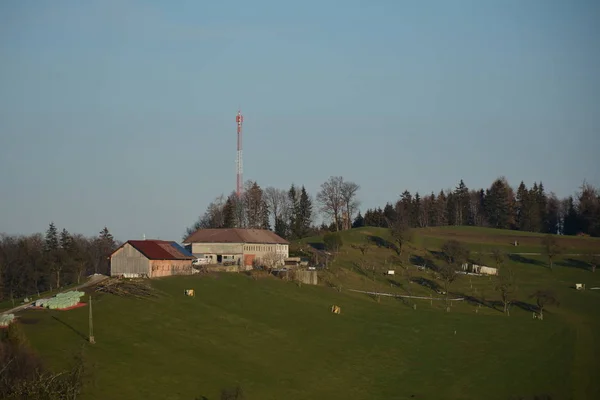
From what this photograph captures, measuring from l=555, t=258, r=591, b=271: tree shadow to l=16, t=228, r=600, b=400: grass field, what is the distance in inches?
765

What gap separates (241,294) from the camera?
82125 mm

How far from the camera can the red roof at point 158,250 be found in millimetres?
83812

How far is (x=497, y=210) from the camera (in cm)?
17300

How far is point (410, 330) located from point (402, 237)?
49.5m

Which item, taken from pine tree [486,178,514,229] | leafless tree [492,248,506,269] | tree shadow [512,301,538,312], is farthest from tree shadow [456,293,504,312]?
pine tree [486,178,514,229]

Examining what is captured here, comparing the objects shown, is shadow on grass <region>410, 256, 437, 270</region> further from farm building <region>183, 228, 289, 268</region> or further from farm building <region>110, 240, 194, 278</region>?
farm building <region>110, 240, 194, 278</region>

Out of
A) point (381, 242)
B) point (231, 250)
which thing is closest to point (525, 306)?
point (231, 250)

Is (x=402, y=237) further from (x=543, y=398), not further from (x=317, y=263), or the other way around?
(x=543, y=398)

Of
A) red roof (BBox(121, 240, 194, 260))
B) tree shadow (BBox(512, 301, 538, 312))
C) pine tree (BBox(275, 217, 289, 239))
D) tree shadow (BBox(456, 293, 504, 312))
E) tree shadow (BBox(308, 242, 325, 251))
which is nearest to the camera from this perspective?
red roof (BBox(121, 240, 194, 260))

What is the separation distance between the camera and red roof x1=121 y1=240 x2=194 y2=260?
8381cm

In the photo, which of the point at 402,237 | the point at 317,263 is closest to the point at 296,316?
the point at 317,263

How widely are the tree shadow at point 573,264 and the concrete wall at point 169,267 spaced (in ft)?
187

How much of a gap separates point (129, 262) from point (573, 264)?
217 feet

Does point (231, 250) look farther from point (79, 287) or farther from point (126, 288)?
point (126, 288)
